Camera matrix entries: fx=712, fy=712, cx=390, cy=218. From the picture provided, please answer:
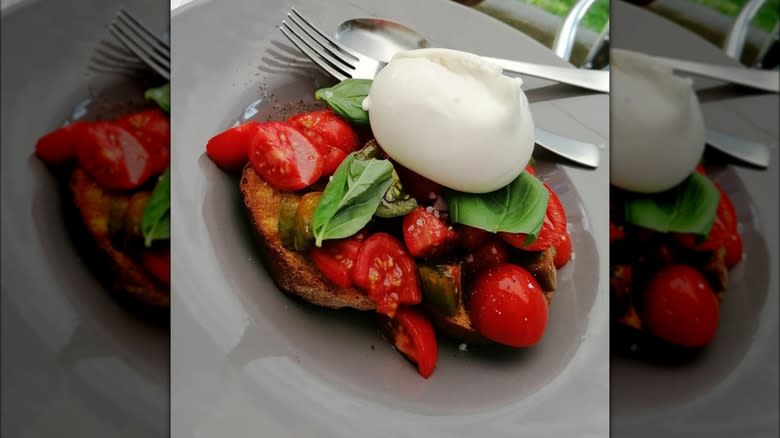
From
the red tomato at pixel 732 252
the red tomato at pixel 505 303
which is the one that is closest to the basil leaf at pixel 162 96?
the red tomato at pixel 505 303

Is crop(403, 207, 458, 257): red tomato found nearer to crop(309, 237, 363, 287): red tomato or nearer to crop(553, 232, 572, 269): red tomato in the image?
crop(309, 237, 363, 287): red tomato

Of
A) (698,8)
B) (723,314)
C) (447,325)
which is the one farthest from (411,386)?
(698,8)

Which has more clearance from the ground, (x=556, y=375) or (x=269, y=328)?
(x=269, y=328)

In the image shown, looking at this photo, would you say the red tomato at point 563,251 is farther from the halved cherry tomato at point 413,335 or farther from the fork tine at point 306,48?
the fork tine at point 306,48

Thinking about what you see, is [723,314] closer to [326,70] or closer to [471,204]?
[471,204]

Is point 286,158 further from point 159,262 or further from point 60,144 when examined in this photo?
point 60,144

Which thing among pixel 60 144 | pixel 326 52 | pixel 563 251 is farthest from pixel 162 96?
pixel 563 251
